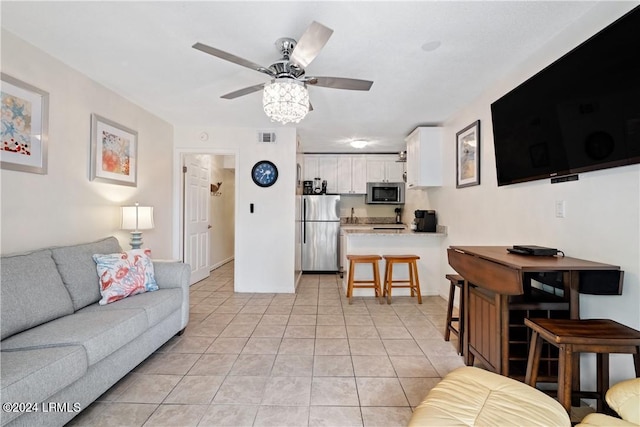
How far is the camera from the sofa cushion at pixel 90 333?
1.53 m

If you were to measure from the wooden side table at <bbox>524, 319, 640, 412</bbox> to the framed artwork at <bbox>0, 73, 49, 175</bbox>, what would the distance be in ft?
11.1

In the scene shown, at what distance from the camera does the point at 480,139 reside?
289 centimetres

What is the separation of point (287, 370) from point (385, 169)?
14.8ft

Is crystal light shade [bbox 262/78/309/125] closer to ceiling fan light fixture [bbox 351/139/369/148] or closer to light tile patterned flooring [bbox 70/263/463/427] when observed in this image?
light tile patterned flooring [bbox 70/263/463/427]

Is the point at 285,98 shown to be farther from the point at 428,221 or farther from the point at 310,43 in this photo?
the point at 428,221

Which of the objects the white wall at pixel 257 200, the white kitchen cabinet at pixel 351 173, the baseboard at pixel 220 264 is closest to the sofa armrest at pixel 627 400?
the white wall at pixel 257 200

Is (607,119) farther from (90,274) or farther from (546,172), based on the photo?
(90,274)

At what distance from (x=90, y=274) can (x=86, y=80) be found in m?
1.73

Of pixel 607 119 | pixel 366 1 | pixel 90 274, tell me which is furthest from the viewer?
pixel 90 274

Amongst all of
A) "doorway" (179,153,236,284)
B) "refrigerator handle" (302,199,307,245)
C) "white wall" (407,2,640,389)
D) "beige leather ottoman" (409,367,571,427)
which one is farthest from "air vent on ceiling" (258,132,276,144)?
"beige leather ottoman" (409,367,571,427)

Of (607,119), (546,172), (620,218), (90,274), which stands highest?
(607,119)

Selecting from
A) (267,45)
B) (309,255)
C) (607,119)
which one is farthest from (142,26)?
(309,255)

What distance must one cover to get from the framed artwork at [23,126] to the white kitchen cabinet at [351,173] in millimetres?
4421

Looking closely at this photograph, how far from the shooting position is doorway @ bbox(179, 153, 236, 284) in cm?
434
